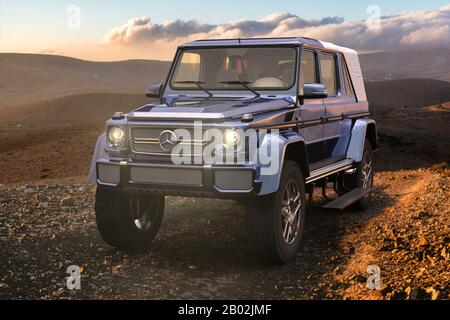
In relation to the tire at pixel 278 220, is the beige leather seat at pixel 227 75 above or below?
above

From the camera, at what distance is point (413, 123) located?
3444cm

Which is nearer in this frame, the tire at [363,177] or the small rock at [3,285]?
the small rock at [3,285]

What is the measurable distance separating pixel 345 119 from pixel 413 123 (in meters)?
28.2

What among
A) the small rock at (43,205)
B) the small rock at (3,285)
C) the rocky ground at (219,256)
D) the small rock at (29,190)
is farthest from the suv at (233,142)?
the small rock at (29,190)

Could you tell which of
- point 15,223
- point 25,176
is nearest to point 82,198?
point 15,223

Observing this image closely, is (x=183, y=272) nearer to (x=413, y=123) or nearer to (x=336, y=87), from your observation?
(x=336, y=87)

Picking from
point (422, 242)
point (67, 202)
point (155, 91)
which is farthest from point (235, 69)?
point (67, 202)

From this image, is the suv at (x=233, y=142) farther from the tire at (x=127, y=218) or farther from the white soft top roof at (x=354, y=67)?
the white soft top roof at (x=354, y=67)

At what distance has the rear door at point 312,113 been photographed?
6.44 metres

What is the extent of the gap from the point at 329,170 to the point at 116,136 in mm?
2875

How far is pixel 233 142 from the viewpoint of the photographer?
16.8 ft

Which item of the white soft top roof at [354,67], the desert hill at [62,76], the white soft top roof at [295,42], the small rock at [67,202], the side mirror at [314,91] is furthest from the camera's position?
the desert hill at [62,76]

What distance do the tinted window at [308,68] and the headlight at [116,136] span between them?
2.11 meters

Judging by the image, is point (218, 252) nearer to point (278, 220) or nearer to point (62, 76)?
point (278, 220)
